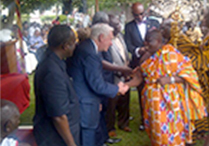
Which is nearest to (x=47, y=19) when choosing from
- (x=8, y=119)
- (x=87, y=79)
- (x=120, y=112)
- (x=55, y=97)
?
(x=87, y=79)

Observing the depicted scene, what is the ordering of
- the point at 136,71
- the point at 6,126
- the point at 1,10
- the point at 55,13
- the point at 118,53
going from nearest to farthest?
1. the point at 6,126
2. the point at 1,10
3. the point at 55,13
4. the point at 136,71
5. the point at 118,53

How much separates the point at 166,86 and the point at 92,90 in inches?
33.0

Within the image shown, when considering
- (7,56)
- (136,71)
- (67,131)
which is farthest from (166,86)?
(7,56)

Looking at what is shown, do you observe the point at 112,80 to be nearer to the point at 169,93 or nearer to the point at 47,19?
the point at 169,93

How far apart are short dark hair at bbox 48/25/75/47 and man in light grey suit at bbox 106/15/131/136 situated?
1333 millimetres

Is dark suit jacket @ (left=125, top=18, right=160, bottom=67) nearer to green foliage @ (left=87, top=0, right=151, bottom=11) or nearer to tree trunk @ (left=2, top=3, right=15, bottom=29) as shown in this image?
green foliage @ (left=87, top=0, right=151, bottom=11)

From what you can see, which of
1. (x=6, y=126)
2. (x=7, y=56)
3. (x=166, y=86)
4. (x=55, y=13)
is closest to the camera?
(x=6, y=126)

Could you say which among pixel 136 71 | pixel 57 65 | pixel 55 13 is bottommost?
pixel 136 71

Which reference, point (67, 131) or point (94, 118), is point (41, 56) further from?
point (94, 118)

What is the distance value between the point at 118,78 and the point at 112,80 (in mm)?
159

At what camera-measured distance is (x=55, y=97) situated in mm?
1833

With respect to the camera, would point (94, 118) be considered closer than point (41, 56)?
No

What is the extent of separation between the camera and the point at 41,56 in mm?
1991

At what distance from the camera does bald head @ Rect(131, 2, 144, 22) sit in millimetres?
3315
